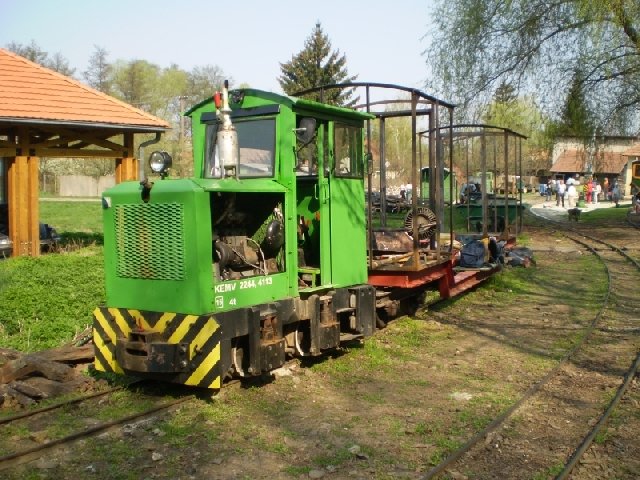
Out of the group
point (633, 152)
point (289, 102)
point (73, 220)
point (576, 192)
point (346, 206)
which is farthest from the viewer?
point (633, 152)

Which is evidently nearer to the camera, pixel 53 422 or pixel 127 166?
pixel 53 422

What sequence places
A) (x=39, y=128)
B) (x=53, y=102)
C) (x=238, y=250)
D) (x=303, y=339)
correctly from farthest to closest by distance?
(x=53, y=102)
(x=39, y=128)
(x=303, y=339)
(x=238, y=250)

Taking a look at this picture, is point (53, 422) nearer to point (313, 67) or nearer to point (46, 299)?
point (46, 299)

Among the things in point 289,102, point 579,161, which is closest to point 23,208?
point 289,102

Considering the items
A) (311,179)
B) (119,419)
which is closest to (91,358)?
(119,419)

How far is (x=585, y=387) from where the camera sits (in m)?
7.24

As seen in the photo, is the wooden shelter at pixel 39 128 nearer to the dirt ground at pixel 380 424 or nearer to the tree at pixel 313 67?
the dirt ground at pixel 380 424

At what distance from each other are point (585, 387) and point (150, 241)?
4590mm

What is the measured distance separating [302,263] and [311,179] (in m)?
0.95

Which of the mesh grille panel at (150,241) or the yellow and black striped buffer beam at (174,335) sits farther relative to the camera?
the mesh grille panel at (150,241)

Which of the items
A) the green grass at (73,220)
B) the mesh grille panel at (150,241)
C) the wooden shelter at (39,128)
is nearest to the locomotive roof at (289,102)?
the mesh grille panel at (150,241)

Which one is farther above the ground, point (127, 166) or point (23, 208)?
point (127, 166)

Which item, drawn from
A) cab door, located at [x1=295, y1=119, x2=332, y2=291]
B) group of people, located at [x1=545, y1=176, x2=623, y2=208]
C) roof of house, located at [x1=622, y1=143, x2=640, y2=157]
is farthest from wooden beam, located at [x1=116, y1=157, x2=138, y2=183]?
roof of house, located at [x1=622, y1=143, x2=640, y2=157]

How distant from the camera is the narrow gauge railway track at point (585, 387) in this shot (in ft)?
17.6
